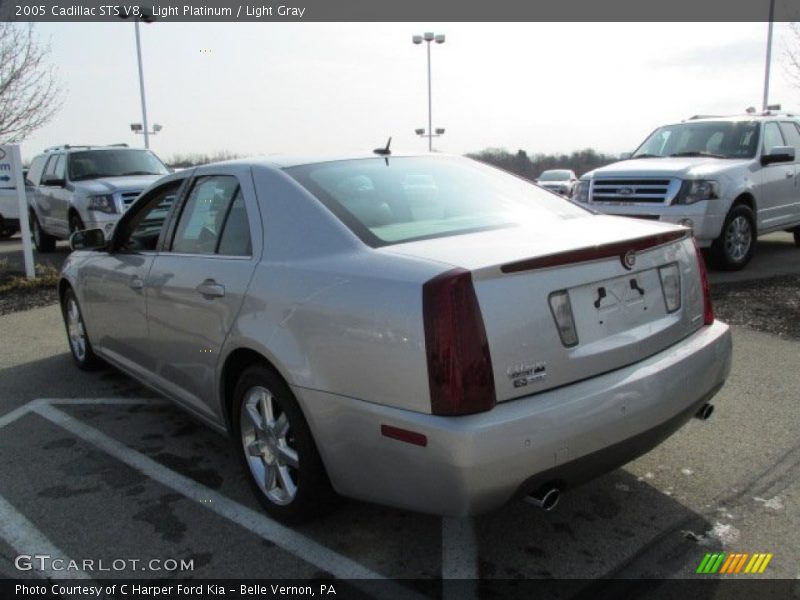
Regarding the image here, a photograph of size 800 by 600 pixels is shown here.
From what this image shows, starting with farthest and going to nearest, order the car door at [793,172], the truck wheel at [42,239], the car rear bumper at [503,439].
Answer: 1. the truck wheel at [42,239]
2. the car door at [793,172]
3. the car rear bumper at [503,439]

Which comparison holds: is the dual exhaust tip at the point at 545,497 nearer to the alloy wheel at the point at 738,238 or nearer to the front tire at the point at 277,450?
the front tire at the point at 277,450

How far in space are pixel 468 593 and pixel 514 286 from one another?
1.19 meters

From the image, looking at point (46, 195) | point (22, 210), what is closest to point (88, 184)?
point (22, 210)

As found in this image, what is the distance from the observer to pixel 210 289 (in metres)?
3.43

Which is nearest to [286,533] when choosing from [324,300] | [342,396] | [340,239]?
[342,396]

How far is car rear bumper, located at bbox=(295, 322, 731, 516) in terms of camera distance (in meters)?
2.38

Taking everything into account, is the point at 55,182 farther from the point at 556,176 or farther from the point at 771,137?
the point at 556,176

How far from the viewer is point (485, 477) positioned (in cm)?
238

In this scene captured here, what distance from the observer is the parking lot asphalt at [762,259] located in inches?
341

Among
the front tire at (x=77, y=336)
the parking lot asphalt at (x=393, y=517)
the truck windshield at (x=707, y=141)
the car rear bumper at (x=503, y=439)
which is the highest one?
the truck windshield at (x=707, y=141)

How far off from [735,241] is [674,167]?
128 centimetres

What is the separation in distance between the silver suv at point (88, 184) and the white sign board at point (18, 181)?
44.0 inches

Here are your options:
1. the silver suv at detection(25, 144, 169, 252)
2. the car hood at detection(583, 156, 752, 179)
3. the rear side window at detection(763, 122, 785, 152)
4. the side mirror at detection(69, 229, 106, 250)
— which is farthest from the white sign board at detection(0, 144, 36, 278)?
the rear side window at detection(763, 122, 785, 152)

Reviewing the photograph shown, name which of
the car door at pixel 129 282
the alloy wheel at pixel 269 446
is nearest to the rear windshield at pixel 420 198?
the alloy wheel at pixel 269 446
